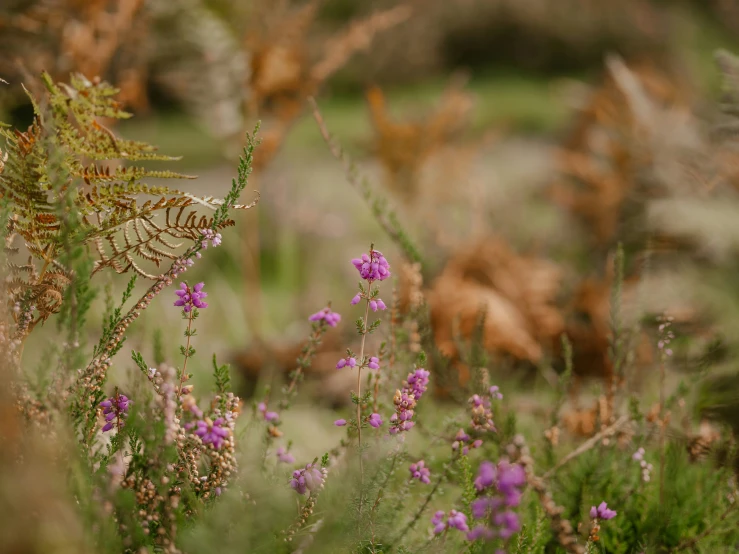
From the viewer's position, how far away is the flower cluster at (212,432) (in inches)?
24.2

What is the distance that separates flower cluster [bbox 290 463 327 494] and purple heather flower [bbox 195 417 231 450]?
0.10m

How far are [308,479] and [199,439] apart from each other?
0.13 meters

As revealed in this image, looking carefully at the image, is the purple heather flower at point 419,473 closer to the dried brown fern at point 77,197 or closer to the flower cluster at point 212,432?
the flower cluster at point 212,432

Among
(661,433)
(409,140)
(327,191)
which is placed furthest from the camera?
(327,191)

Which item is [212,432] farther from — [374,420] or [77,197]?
[77,197]

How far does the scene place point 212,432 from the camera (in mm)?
627

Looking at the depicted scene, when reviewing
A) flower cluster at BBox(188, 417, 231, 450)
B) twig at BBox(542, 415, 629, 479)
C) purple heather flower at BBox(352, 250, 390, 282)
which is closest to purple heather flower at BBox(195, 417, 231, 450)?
flower cluster at BBox(188, 417, 231, 450)

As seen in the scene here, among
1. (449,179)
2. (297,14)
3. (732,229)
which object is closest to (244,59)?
(297,14)

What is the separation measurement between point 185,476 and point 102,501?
12cm

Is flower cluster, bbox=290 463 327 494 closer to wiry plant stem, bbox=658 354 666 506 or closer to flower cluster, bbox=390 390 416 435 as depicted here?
flower cluster, bbox=390 390 416 435

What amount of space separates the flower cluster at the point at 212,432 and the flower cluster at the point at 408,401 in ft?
0.59

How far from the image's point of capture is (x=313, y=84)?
1.89 meters

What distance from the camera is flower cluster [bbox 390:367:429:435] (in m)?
0.68

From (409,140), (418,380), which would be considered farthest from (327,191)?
(418,380)
